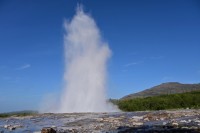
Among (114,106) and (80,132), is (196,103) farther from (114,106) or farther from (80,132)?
(80,132)

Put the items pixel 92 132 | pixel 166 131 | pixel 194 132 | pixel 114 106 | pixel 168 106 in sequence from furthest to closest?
pixel 114 106
pixel 168 106
pixel 92 132
pixel 166 131
pixel 194 132

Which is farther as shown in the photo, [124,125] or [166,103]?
[166,103]

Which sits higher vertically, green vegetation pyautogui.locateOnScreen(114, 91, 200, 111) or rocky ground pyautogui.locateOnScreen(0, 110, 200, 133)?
green vegetation pyautogui.locateOnScreen(114, 91, 200, 111)

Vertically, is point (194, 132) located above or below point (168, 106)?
below

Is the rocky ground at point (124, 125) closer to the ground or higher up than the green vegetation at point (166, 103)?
closer to the ground

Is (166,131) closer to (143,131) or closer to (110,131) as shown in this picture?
(143,131)

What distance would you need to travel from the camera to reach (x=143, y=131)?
1155 inches

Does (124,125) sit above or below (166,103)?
below

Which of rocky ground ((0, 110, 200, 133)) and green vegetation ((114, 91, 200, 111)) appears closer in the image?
rocky ground ((0, 110, 200, 133))

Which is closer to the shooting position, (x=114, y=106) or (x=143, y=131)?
(x=143, y=131)

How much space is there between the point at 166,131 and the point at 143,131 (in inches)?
83.5

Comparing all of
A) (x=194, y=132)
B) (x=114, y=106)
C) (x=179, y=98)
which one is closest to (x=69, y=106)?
(x=114, y=106)

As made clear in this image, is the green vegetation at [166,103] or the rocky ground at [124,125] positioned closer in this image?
the rocky ground at [124,125]

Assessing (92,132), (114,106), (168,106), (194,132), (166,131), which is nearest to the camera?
(194,132)
